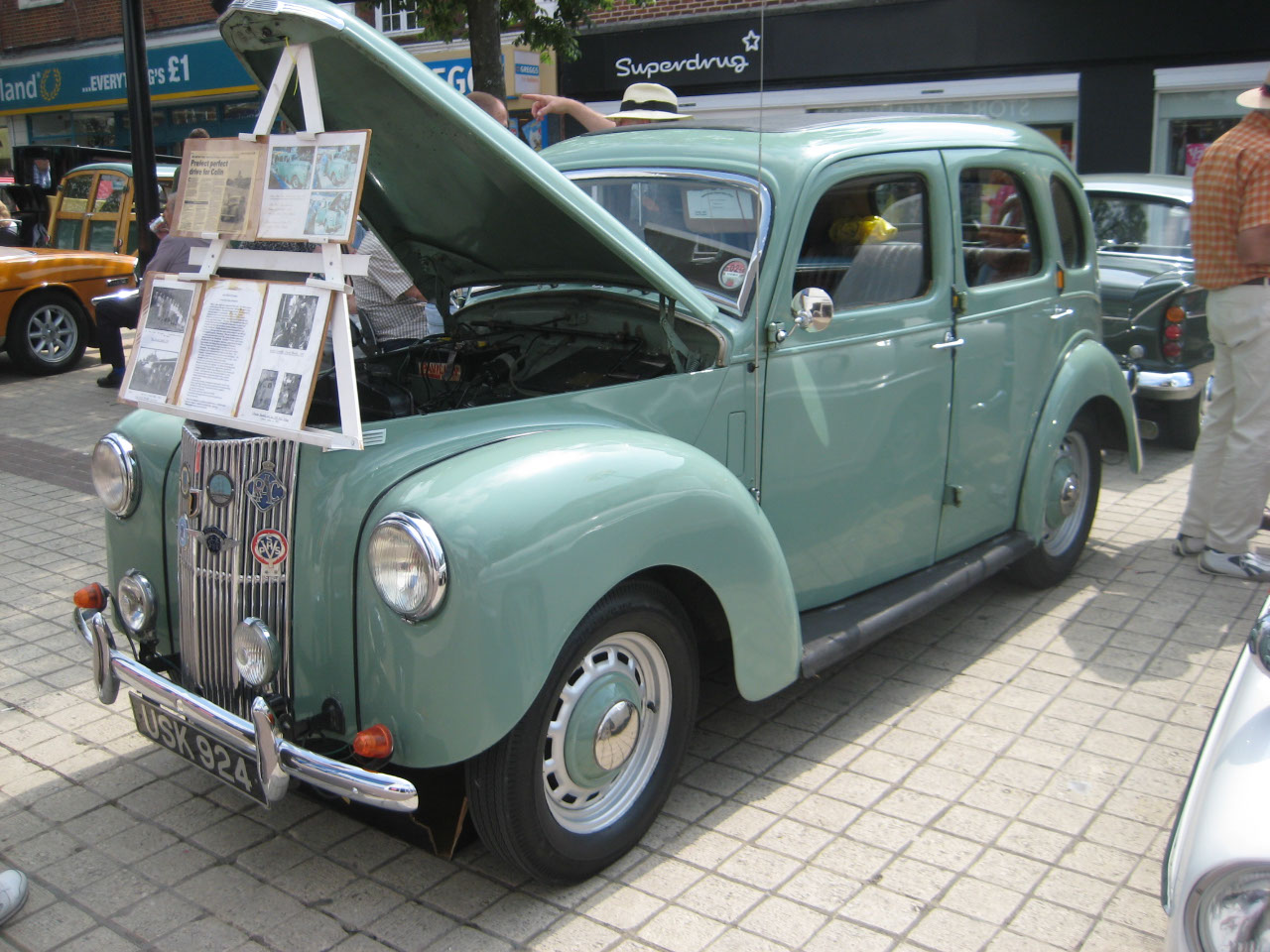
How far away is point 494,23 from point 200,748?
691 centimetres

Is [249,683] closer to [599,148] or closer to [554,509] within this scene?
[554,509]

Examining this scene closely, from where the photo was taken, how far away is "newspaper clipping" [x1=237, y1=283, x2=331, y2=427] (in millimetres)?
2604

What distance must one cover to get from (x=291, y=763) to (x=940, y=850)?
1.79 meters

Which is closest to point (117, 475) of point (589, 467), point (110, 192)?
point (589, 467)

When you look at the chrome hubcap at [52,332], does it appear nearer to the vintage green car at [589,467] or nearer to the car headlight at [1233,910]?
the vintage green car at [589,467]

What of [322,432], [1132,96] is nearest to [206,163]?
Answer: [322,432]

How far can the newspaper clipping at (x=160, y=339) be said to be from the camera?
294cm

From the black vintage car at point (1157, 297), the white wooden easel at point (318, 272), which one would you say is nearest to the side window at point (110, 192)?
the black vintage car at point (1157, 297)

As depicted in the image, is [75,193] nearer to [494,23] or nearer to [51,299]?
[51,299]

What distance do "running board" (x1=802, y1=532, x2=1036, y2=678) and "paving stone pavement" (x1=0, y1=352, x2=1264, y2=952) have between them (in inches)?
14.6

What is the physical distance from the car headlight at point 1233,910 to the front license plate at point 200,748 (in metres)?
1.94

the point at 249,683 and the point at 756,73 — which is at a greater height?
the point at 756,73

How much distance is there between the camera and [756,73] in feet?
48.6

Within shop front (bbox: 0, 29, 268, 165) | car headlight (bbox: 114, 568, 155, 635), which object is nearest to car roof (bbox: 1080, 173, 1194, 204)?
car headlight (bbox: 114, 568, 155, 635)
